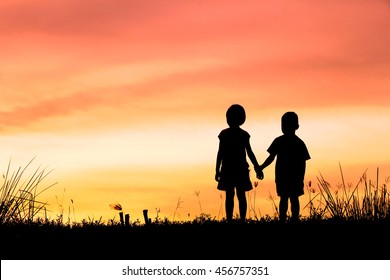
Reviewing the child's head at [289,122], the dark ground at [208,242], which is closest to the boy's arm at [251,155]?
the child's head at [289,122]

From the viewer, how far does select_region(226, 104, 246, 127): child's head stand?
14789 mm

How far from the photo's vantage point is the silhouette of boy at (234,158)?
1478 centimetres

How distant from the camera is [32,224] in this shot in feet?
47.8

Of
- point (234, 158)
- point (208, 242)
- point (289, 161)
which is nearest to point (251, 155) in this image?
point (234, 158)

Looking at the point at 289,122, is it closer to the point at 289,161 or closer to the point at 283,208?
the point at 289,161

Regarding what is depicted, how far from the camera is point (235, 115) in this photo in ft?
48.6

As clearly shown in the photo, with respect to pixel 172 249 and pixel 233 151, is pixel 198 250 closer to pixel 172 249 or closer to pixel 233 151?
pixel 172 249

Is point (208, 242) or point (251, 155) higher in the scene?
point (251, 155)

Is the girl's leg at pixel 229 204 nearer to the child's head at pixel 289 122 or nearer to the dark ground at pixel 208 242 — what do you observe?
the dark ground at pixel 208 242

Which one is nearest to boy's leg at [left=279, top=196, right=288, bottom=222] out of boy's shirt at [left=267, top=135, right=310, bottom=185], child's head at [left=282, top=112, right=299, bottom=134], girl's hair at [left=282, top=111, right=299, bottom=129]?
boy's shirt at [left=267, top=135, right=310, bottom=185]

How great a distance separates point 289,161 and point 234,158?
105 cm

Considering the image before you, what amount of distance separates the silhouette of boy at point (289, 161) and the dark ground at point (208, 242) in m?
0.96

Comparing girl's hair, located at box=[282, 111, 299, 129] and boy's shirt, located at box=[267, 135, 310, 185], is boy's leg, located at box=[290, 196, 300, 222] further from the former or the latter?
girl's hair, located at box=[282, 111, 299, 129]
